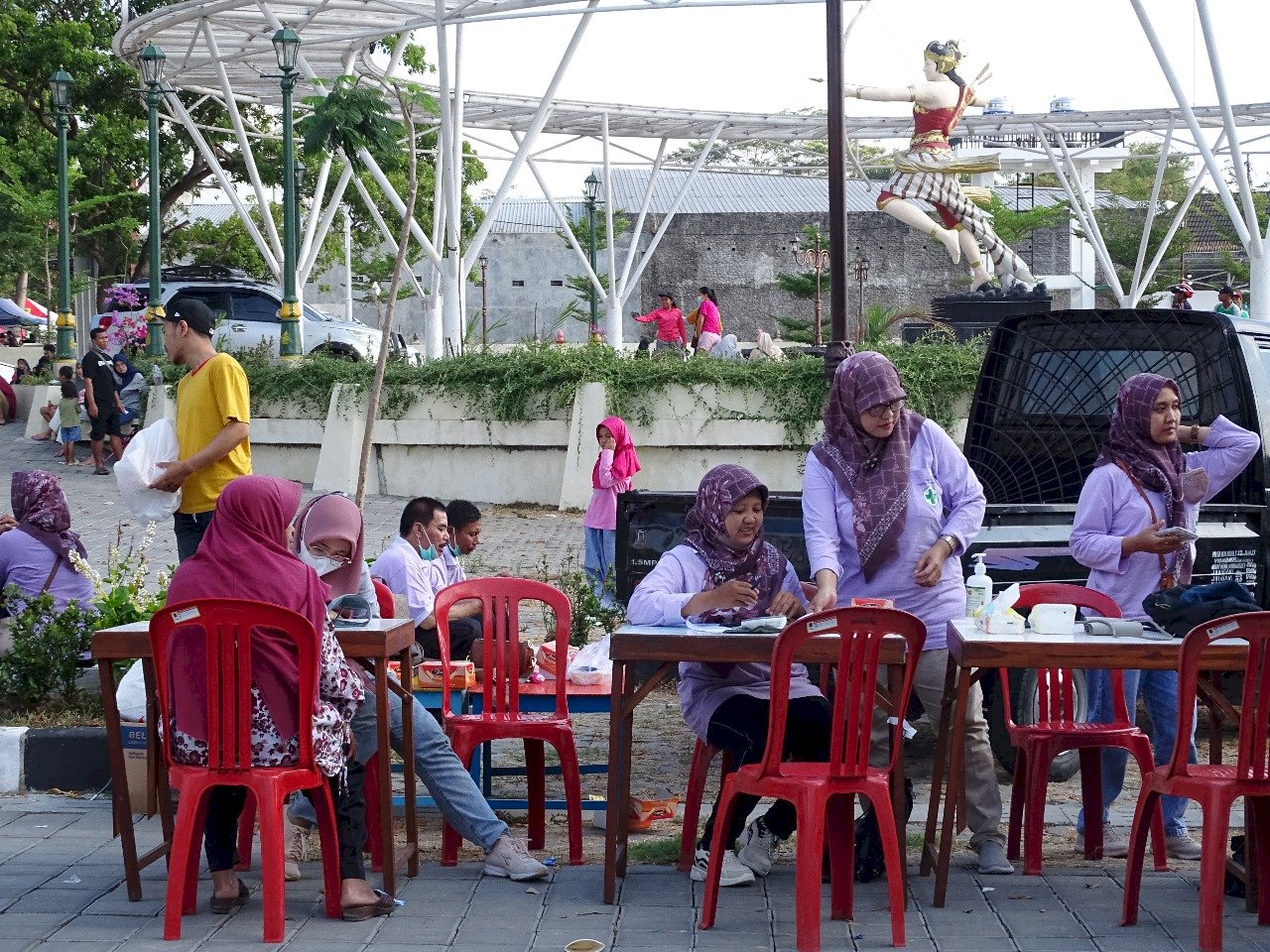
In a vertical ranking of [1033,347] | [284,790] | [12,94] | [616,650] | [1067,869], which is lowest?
[1067,869]

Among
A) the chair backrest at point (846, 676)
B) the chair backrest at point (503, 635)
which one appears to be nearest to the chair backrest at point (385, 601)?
the chair backrest at point (503, 635)

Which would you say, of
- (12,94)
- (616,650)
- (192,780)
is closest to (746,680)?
(616,650)

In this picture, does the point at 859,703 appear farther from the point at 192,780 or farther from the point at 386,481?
the point at 386,481

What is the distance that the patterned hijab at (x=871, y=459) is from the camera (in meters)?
5.60

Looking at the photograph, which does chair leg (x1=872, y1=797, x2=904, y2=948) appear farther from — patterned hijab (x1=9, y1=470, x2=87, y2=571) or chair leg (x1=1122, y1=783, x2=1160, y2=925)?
patterned hijab (x1=9, y1=470, x2=87, y2=571)

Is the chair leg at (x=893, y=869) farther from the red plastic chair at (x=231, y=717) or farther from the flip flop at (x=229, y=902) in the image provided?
the flip flop at (x=229, y=902)

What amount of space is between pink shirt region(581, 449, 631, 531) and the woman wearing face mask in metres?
6.82

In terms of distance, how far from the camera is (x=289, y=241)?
1983 cm

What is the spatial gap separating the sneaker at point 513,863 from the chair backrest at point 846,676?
107cm

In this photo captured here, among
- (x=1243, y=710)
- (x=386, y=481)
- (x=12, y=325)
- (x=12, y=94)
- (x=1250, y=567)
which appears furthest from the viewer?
(x=12, y=325)

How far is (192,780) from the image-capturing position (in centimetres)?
484

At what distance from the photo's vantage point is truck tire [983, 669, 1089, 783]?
6664 mm

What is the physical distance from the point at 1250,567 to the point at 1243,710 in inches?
98.6

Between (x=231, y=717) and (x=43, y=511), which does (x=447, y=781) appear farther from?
(x=43, y=511)
